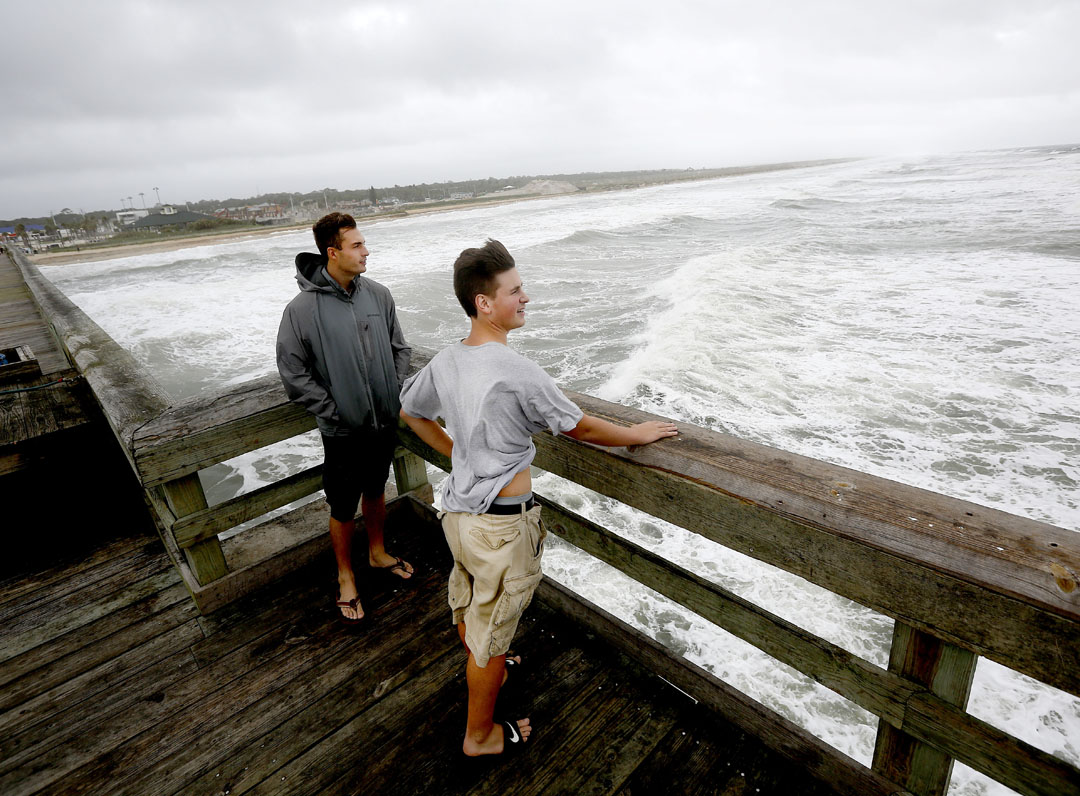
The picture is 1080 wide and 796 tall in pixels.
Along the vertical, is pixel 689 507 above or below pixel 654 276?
above

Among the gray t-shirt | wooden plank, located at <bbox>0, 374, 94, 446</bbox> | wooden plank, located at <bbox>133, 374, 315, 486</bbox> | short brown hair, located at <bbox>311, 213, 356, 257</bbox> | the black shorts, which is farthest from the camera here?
wooden plank, located at <bbox>0, 374, 94, 446</bbox>

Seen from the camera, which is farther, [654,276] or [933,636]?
[654,276]

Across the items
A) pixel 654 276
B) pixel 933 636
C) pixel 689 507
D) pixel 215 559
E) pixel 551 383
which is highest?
pixel 551 383

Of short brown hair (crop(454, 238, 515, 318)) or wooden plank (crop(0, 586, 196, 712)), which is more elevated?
short brown hair (crop(454, 238, 515, 318))

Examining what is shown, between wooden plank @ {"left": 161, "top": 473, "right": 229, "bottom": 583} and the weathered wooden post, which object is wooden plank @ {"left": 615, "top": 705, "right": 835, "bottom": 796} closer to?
the weathered wooden post

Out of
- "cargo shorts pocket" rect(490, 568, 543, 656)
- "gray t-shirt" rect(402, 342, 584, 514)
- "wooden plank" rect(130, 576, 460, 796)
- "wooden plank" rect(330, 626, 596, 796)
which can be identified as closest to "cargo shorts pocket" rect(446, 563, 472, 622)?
"cargo shorts pocket" rect(490, 568, 543, 656)

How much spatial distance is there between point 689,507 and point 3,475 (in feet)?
14.3

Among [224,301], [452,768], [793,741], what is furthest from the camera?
[224,301]

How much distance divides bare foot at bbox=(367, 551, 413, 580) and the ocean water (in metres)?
1.91

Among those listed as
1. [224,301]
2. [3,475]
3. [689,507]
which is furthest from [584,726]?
[224,301]

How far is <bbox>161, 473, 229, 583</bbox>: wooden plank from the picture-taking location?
2.51m

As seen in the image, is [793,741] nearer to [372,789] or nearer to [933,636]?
[933,636]

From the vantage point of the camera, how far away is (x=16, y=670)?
251cm

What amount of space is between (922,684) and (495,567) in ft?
3.70
